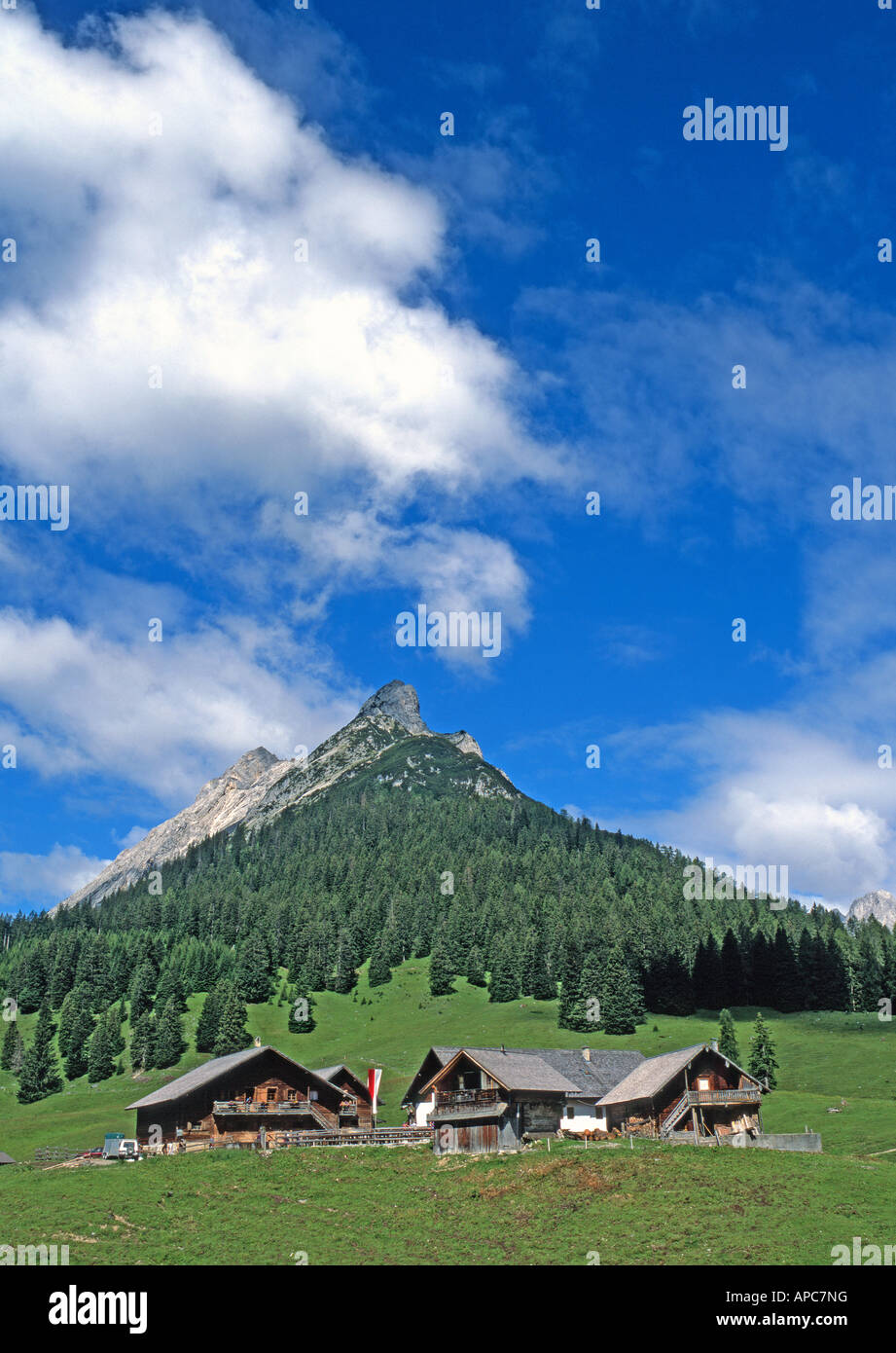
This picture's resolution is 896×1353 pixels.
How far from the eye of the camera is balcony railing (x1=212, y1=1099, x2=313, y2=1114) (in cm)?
7344

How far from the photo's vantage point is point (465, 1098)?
70.7 m

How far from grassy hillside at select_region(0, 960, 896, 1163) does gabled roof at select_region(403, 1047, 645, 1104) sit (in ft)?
41.8

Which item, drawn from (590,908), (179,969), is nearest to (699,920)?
(590,908)

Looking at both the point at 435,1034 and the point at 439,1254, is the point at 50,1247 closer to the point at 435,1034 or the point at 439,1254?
the point at 439,1254

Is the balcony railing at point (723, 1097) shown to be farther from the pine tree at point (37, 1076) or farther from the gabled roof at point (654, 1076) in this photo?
the pine tree at point (37, 1076)

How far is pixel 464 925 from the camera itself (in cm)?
18200

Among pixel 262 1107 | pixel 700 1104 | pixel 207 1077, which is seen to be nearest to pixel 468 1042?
pixel 262 1107

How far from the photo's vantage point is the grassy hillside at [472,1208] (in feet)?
126

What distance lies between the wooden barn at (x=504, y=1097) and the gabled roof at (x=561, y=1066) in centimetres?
10

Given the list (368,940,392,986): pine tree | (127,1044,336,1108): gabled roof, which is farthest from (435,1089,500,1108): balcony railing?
(368,940,392,986): pine tree

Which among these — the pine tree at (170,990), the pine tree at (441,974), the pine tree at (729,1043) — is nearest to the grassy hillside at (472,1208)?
the pine tree at (729,1043)
